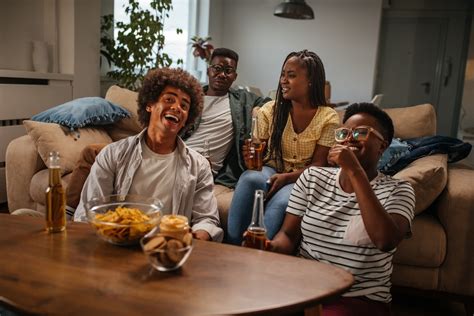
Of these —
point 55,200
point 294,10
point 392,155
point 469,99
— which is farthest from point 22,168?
point 469,99

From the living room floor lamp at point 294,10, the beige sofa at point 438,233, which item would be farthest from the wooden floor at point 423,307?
the living room floor lamp at point 294,10

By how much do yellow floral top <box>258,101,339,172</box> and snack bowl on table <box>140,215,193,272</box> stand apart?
3.86 feet

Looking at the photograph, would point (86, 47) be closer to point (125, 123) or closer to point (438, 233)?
point (125, 123)

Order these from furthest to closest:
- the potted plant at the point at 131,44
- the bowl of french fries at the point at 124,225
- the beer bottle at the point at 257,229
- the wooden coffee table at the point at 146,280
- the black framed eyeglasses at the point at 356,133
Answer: the potted plant at the point at 131,44 < the black framed eyeglasses at the point at 356,133 < the beer bottle at the point at 257,229 < the bowl of french fries at the point at 124,225 < the wooden coffee table at the point at 146,280

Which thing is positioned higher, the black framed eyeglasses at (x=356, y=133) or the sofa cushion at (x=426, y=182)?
the black framed eyeglasses at (x=356, y=133)

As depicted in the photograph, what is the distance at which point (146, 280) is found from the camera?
37.0 inches

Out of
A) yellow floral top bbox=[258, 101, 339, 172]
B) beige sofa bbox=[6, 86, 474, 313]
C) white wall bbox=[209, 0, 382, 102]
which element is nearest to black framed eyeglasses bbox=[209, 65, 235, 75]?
yellow floral top bbox=[258, 101, 339, 172]

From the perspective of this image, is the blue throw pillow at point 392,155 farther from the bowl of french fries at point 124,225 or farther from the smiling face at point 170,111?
the bowl of french fries at point 124,225

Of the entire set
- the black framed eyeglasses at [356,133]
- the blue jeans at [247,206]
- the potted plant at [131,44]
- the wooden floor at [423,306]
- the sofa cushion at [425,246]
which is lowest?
the wooden floor at [423,306]

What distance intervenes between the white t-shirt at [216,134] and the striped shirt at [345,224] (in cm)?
95

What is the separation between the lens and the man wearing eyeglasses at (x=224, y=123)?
238 cm

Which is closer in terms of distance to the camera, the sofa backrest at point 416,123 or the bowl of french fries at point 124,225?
the bowl of french fries at point 124,225

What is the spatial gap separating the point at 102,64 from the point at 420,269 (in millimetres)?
3424

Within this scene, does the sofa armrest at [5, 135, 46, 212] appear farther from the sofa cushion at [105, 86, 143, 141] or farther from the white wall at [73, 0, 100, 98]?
the white wall at [73, 0, 100, 98]
